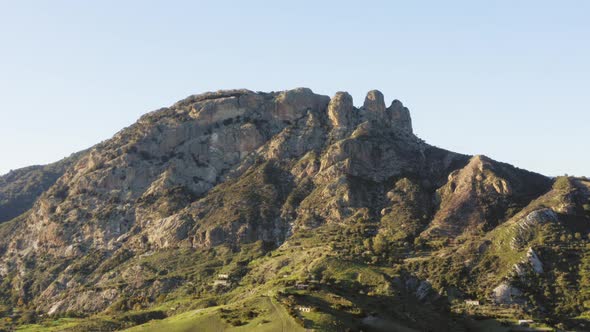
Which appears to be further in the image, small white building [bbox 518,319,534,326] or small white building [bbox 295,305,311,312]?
small white building [bbox 518,319,534,326]

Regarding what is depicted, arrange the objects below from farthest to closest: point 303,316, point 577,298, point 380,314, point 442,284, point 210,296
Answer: point 210,296 → point 442,284 → point 577,298 → point 380,314 → point 303,316

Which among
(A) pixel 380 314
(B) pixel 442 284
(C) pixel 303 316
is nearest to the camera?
(C) pixel 303 316

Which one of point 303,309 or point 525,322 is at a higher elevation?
point 303,309

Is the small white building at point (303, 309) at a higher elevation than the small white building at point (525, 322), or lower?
higher

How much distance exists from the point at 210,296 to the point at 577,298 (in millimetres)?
105896

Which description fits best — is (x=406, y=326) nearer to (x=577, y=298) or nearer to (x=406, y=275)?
(x=406, y=275)

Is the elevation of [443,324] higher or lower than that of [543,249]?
lower

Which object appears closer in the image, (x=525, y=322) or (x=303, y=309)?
(x=303, y=309)

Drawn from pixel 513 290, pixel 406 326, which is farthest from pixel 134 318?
pixel 513 290

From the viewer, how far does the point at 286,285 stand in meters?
Answer: 176

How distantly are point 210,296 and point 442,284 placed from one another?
7033cm

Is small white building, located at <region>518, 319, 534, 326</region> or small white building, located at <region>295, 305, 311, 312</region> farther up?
small white building, located at <region>295, 305, 311, 312</region>

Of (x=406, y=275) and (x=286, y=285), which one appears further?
(x=406, y=275)

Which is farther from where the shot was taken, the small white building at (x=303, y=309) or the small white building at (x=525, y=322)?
the small white building at (x=525, y=322)
